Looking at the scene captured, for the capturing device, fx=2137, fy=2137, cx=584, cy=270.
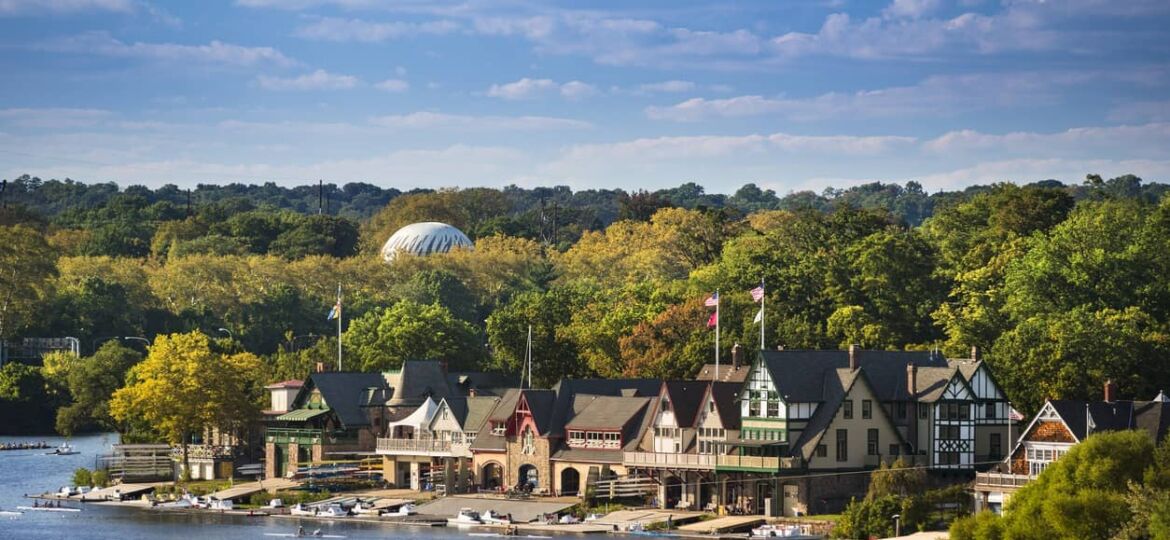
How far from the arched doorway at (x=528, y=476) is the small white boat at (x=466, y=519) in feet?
21.2

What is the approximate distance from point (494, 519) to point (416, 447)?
1440 centimetres

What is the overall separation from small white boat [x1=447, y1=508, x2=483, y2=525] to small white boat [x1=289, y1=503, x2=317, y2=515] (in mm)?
9570

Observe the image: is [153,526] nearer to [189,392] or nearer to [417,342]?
[189,392]

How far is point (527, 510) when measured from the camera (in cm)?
10000

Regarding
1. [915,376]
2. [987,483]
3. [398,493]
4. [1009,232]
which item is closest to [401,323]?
[398,493]

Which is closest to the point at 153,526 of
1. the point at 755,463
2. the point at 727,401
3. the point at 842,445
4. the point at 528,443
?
the point at 528,443

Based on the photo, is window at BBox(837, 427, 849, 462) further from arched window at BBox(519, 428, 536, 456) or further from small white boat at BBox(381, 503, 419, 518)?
small white boat at BBox(381, 503, 419, 518)

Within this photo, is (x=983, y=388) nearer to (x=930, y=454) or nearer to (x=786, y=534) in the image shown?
(x=930, y=454)

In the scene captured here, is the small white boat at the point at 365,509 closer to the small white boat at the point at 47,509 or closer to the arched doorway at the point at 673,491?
the arched doorway at the point at 673,491

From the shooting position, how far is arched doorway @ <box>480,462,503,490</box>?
10917cm

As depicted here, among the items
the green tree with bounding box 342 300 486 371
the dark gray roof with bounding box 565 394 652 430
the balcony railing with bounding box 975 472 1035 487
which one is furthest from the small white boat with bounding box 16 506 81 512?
the balcony railing with bounding box 975 472 1035 487

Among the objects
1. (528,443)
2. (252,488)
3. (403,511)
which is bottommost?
(403,511)

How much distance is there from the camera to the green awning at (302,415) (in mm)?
118375

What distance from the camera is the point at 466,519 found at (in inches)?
3922
